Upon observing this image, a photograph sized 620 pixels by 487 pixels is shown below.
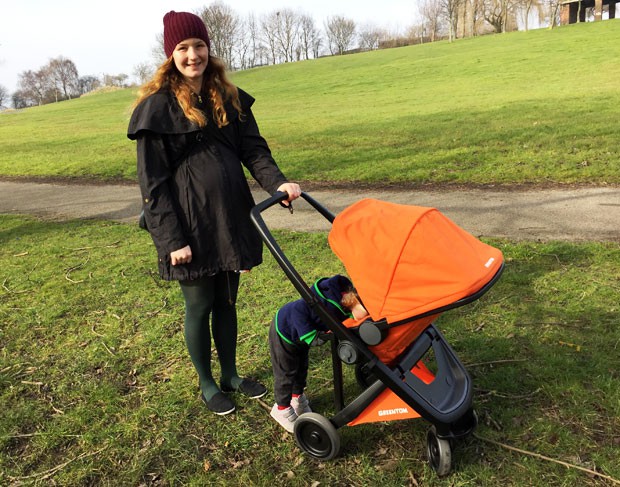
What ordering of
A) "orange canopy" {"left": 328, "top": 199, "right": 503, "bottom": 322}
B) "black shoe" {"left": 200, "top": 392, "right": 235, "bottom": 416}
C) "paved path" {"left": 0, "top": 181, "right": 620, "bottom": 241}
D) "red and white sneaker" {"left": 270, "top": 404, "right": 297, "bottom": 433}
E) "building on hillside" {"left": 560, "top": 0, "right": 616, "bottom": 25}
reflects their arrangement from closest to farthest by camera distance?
"orange canopy" {"left": 328, "top": 199, "right": 503, "bottom": 322}, "red and white sneaker" {"left": 270, "top": 404, "right": 297, "bottom": 433}, "black shoe" {"left": 200, "top": 392, "right": 235, "bottom": 416}, "paved path" {"left": 0, "top": 181, "right": 620, "bottom": 241}, "building on hillside" {"left": 560, "top": 0, "right": 616, "bottom": 25}

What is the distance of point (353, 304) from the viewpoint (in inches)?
Answer: 92.0

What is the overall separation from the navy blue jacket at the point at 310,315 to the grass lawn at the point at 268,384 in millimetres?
663

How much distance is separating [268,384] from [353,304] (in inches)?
47.4

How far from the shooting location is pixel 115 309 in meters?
4.40

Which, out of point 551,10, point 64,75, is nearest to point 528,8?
point 551,10

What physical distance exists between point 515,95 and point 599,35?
78.2 feet

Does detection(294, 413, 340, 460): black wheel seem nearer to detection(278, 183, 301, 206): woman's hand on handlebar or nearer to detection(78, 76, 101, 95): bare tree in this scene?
detection(278, 183, 301, 206): woman's hand on handlebar

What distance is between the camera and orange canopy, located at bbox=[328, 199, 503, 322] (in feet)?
6.51

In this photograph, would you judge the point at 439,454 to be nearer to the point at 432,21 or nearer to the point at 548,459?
the point at 548,459

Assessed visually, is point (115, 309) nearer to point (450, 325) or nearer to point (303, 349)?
point (303, 349)

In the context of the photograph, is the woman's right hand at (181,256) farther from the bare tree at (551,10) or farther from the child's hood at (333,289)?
the bare tree at (551,10)

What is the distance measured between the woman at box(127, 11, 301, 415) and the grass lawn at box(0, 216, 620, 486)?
0.75m

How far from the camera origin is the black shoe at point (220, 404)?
9.69 feet

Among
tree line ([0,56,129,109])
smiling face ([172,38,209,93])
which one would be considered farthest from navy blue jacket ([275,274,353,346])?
tree line ([0,56,129,109])
